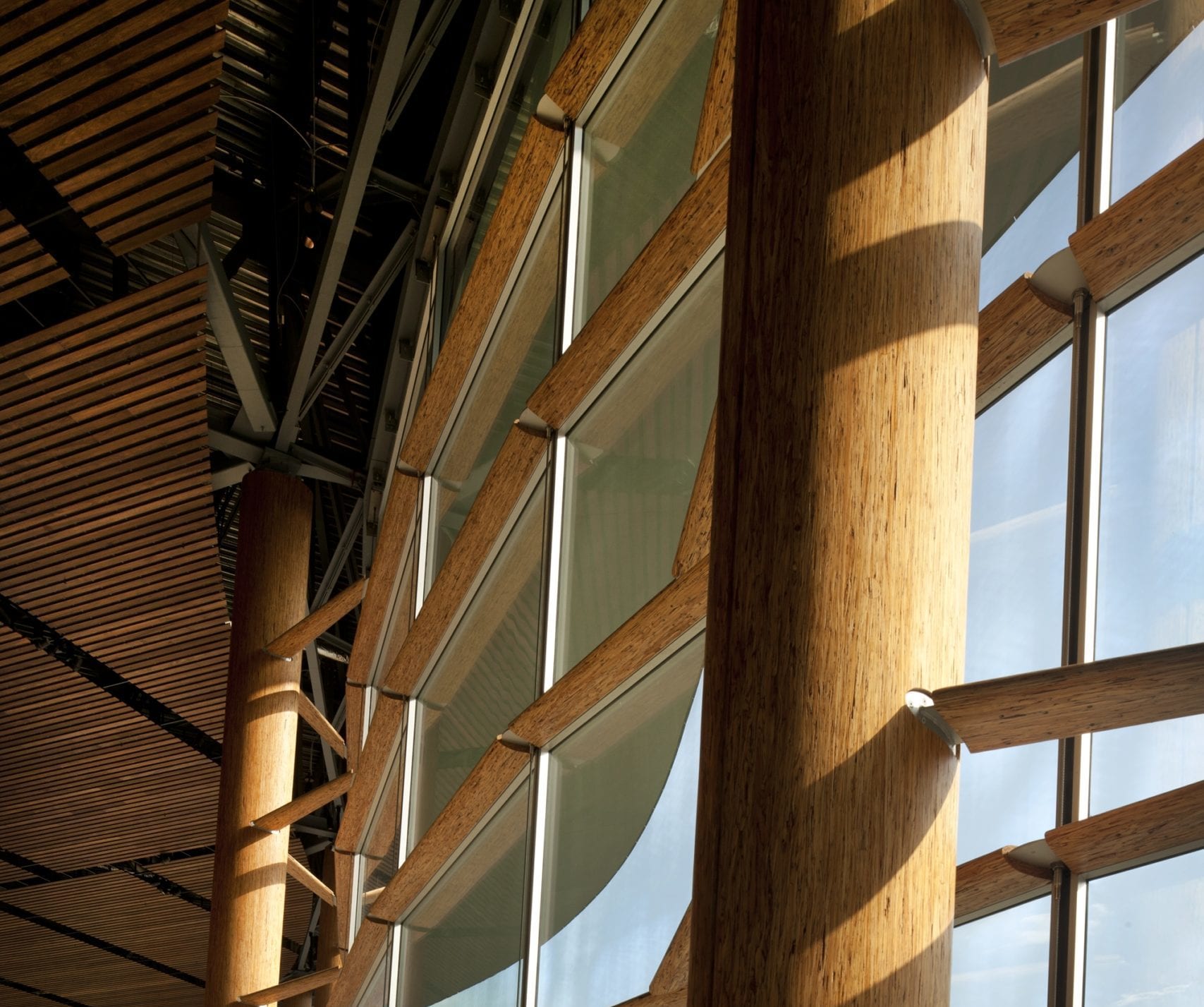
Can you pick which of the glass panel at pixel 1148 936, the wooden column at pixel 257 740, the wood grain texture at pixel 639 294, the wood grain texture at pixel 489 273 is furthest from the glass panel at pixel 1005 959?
the wooden column at pixel 257 740

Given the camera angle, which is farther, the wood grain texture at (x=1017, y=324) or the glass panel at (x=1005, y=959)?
the wood grain texture at (x=1017, y=324)

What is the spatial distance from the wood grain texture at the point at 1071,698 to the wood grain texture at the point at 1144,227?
4.08ft

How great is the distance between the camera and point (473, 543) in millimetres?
6938

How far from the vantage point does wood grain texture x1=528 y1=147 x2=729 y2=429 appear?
4379 mm

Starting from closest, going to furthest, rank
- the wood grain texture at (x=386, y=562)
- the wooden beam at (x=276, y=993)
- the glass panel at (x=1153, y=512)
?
the glass panel at (x=1153, y=512) < the wood grain texture at (x=386, y=562) < the wooden beam at (x=276, y=993)

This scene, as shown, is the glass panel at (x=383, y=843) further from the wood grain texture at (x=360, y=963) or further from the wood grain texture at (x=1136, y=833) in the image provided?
the wood grain texture at (x=1136, y=833)

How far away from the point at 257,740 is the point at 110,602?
1611 mm

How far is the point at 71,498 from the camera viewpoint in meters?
10.2

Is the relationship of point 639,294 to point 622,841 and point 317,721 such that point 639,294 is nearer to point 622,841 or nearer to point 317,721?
point 622,841

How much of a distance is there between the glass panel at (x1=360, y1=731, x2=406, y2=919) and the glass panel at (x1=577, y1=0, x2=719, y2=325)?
4.73m

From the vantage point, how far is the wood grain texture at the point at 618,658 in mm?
4227

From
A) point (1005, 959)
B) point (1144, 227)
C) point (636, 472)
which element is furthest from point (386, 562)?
point (1144, 227)

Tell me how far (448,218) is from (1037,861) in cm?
715

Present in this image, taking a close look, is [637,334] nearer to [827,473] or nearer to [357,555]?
[827,473]
